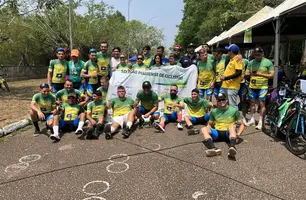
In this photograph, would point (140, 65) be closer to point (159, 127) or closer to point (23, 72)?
point (159, 127)

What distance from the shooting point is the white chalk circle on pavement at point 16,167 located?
4.23 meters

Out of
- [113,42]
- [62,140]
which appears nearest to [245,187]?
[62,140]

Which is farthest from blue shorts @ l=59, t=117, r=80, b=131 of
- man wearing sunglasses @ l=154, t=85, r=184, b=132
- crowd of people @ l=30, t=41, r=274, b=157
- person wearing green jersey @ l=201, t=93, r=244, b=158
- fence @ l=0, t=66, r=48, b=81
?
fence @ l=0, t=66, r=48, b=81

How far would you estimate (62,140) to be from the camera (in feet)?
18.6

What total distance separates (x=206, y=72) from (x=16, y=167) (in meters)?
4.72

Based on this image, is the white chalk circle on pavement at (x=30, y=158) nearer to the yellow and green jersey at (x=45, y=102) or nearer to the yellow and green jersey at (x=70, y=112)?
the yellow and green jersey at (x=70, y=112)

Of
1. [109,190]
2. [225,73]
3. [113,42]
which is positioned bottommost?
[109,190]

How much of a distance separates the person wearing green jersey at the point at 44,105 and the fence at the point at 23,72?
17.6 m

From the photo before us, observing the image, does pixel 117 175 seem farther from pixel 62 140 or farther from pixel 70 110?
pixel 70 110

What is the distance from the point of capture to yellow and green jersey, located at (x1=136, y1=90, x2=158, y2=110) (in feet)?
22.1

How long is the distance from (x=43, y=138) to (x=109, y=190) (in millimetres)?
3055

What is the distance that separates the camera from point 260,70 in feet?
19.7

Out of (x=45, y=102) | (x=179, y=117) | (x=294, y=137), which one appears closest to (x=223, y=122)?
(x=294, y=137)

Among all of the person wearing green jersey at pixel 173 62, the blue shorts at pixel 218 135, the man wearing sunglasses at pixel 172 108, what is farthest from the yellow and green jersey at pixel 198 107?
the person wearing green jersey at pixel 173 62
